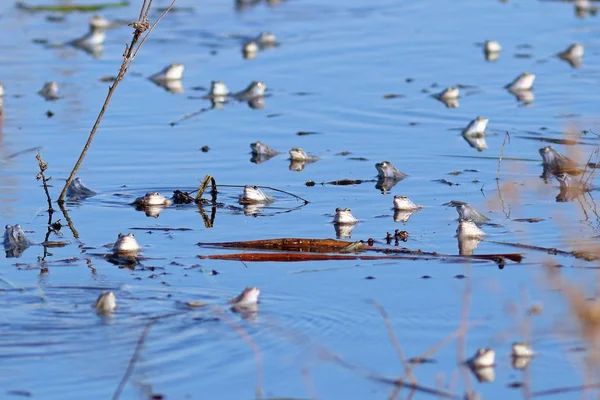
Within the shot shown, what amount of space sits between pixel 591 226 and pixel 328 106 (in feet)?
11.3

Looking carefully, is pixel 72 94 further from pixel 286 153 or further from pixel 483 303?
pixel 483 303

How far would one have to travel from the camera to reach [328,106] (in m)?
8.89

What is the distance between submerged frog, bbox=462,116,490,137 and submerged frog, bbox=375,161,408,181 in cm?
122

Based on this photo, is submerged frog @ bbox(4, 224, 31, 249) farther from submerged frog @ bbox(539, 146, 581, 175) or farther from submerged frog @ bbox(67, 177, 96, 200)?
submerged frog @ bbox(539, 146, 581, 175)

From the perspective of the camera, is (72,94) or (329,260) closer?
(329,260)

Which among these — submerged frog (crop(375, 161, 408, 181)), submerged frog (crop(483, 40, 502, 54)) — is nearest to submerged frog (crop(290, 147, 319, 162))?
submerged frog (crop(375, 161, 408, 181))

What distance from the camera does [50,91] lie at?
9.46 metres

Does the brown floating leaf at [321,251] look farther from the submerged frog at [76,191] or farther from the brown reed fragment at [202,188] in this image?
the submerged frog at [76,191]

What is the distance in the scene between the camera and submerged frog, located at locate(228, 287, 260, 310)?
15.1 feet

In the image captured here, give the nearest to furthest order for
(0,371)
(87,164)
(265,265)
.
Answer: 1. (0,371)
2. (265,265)
3. (87,164)

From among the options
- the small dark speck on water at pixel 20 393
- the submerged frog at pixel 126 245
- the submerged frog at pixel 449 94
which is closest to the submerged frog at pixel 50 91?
the submerged frog at pixel 449 94

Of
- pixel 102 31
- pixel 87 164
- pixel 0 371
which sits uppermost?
pixel 102 31

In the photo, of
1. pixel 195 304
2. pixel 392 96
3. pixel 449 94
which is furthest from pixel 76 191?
pixel 449 94

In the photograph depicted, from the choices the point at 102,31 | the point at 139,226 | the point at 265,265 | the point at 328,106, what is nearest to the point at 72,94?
the point at 328,106
